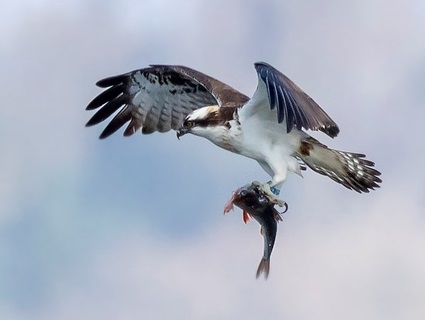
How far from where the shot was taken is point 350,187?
17.8 meters

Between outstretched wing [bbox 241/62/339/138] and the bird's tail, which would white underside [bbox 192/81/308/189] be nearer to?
outstretched wing [bbox 241/62/339/138]

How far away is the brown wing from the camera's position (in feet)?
51.3

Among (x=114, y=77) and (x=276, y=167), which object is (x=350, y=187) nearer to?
(x=276, y=167)

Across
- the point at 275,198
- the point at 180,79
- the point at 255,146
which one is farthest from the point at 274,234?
the point at 180,79

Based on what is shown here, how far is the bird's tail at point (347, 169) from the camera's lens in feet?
57.8

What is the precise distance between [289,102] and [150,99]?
16.2 ft

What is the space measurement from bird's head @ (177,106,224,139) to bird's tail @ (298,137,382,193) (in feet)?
4.45

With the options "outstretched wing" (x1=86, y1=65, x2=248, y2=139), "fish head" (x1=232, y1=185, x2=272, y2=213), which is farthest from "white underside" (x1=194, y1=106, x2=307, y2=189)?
"outstretched wing" (x1=86, y1=65, x2=248, y2=139)

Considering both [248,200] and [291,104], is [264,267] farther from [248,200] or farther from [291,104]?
[291,104]

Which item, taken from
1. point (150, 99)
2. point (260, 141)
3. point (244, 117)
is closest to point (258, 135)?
point (260, 141)

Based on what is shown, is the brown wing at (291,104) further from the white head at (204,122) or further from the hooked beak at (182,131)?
the hooked beak at (182,131)

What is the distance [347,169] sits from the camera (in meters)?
17.7

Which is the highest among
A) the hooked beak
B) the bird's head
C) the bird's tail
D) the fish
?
the bird's tail

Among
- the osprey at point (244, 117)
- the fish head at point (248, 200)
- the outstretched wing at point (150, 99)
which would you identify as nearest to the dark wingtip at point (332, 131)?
the osprey at point (244, 117)
